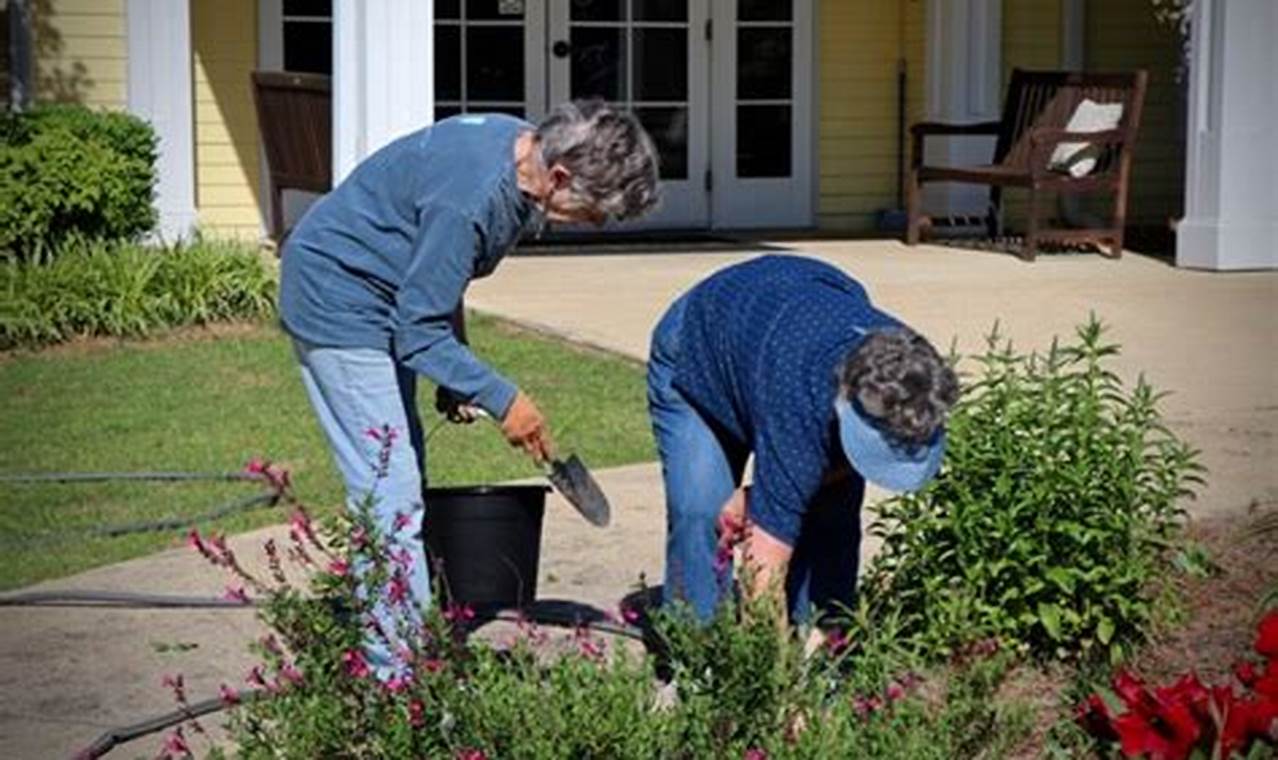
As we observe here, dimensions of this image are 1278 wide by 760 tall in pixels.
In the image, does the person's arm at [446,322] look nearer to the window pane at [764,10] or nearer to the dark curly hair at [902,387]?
the dark curly hair at [902,387]

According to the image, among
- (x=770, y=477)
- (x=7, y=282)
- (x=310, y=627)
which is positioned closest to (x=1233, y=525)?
(x=770, y=477)

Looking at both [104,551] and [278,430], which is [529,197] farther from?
[278,430]

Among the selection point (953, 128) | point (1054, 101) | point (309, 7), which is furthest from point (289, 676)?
point (309, 7)

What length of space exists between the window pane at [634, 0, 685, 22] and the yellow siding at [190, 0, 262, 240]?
280cm

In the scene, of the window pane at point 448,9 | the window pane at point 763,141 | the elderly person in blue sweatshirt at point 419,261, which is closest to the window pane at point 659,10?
the window pane at point 763,141

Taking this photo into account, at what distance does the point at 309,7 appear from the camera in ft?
56.6

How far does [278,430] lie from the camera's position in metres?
9.98

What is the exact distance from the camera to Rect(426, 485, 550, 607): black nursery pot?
5.88 meters

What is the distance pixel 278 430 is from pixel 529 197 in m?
4.81

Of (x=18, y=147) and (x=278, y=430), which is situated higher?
(x=18, y=147)

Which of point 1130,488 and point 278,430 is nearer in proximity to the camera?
point 1130,488

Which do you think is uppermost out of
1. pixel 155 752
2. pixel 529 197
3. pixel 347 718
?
pixel 529 197

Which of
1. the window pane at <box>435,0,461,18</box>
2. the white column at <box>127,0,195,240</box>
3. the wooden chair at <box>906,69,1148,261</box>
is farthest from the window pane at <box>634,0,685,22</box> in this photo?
the white column at <box>127,0,195,240</box>

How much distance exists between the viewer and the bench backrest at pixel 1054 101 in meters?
16.3
